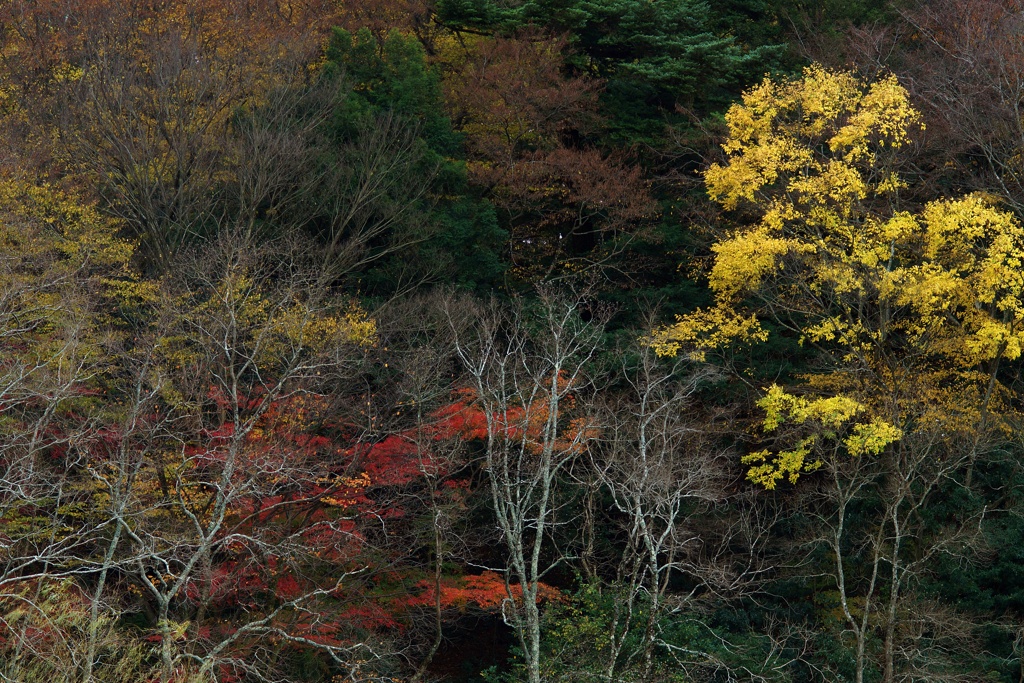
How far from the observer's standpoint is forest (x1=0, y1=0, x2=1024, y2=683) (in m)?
21.5

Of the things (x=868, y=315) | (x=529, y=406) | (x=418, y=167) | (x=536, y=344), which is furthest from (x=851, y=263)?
(x=418, y=167)

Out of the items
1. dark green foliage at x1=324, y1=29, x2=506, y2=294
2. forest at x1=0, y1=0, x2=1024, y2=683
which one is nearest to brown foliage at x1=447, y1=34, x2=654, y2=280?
forest at x1=0, y1=0, x2=1024, y2=683

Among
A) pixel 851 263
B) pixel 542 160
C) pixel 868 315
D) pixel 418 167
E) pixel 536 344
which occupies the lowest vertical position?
pixel 536 344

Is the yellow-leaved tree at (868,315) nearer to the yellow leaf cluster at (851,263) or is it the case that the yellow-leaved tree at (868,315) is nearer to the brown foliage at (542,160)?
the yellow leaf cluster at (851,263)

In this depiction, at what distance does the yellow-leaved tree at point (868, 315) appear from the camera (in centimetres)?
2333

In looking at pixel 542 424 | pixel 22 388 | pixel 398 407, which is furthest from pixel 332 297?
pixel 22 388

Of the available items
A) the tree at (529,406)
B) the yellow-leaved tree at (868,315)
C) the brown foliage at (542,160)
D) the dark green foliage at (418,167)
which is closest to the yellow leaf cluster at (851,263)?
the yellow-leaved tree at (868,315)

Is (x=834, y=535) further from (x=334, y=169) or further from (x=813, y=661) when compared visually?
(x=334, y=169)

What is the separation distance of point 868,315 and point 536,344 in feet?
24.2

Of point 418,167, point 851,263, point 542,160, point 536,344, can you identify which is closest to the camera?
point 851,263

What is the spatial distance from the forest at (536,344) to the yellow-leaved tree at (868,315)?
0.12 m

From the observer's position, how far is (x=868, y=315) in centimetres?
2639

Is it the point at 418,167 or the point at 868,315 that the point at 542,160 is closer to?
the point at 418,167

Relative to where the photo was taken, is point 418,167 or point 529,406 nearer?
point 529,406
